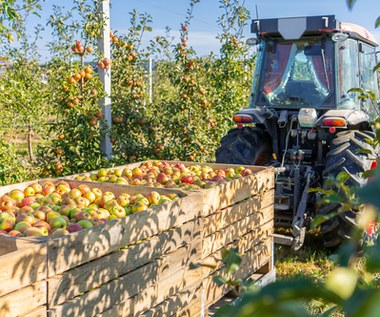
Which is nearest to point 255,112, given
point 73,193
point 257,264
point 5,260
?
point 257,264

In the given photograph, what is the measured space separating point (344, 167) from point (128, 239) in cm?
268

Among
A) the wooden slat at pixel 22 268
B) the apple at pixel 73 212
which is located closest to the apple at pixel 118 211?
the apple at pixel 73 212

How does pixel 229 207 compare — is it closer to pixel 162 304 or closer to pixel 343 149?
pixel 162 304

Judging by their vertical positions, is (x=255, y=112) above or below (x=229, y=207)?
above

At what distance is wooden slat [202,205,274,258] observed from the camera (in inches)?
138

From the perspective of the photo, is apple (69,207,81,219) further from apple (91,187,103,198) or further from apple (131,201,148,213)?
apple (91,187,103,198)

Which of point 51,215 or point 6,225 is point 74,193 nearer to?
point 51,215

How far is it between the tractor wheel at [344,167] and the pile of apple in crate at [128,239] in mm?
713

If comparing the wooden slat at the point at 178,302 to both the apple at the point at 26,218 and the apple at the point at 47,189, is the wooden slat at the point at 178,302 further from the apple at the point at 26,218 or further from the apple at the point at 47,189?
the apple at the point at 47,189

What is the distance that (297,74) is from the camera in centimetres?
572

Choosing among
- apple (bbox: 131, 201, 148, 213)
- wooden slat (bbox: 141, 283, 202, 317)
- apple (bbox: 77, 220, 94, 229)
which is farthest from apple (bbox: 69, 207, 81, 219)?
wooden slat (bbox: 141, 283, 202, 317)

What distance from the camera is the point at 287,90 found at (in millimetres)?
5715

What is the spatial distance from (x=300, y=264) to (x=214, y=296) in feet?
5.52

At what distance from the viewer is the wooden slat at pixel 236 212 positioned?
137 inches
